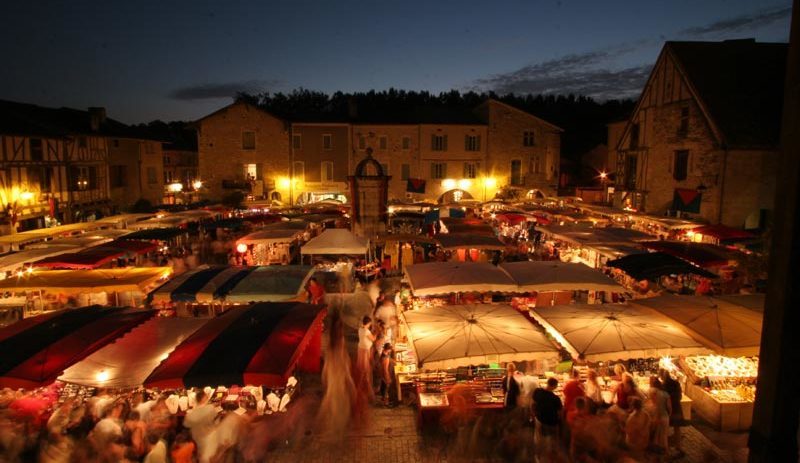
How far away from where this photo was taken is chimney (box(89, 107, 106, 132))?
107 ft

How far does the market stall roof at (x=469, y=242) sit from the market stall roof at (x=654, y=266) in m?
4.05

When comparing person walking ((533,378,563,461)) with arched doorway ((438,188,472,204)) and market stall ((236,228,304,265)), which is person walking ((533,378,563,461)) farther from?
arched doorway ((438,188,472,204))

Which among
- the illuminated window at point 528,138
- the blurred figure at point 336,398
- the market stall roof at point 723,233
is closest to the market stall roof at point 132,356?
the blurred figure at point 336,398

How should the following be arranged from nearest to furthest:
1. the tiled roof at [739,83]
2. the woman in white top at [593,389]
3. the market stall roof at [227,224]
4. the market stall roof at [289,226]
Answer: the woman in white top at [593,389], the market stall roof at [289,226], the tiled roof at [739,83], the market stall roof at [227,224]

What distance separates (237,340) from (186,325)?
1691mm

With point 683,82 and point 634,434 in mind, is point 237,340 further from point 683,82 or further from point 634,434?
point 683,82

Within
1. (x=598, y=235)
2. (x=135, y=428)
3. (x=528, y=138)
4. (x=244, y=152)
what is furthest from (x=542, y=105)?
(x=135, y=428)

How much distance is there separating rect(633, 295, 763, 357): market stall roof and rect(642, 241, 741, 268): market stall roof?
4.27 meters

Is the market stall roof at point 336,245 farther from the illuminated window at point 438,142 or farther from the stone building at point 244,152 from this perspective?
the illuminated window at point 438,142

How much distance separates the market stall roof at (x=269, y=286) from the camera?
11.0 meters

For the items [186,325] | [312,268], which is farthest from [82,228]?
[186,325]

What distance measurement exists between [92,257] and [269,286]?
5950 millimetres

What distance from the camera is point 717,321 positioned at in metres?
8.55

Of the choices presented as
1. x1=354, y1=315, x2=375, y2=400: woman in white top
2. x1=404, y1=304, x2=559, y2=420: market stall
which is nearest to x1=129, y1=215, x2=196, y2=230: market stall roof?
x1=354, y1=315, x2=375, y2=400: woman in white top
